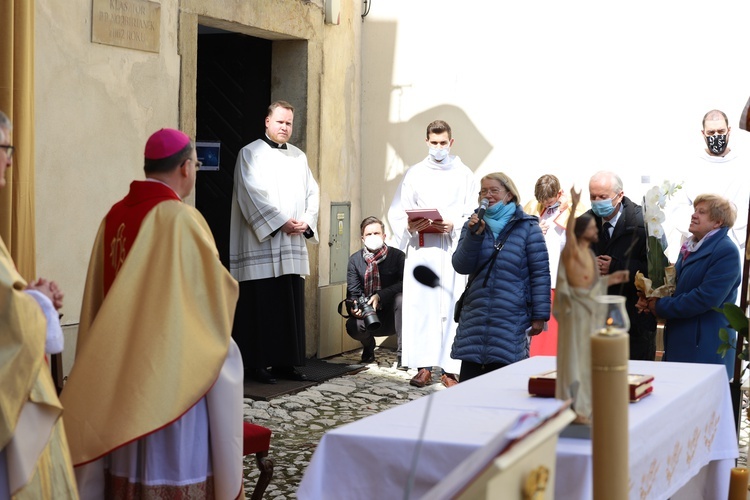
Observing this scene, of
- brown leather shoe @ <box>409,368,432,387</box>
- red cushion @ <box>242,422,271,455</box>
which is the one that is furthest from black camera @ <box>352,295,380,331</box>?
red cushion @ <box>242,422,271,455</box>

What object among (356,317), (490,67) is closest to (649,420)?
(356,317)

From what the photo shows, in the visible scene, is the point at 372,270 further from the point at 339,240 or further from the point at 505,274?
the point at 505,274

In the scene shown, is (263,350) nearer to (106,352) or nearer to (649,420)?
(106,352)

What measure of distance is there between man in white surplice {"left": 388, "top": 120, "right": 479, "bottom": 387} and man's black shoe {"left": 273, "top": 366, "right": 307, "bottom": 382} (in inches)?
35.6

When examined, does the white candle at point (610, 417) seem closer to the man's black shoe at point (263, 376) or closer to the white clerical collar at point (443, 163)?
the man's black shoe at point (263, 376)

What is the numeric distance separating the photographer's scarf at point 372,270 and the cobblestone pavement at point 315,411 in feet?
2.26

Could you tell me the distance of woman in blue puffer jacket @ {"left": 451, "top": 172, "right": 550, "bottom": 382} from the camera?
19.5ft

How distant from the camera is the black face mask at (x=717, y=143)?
8.66m

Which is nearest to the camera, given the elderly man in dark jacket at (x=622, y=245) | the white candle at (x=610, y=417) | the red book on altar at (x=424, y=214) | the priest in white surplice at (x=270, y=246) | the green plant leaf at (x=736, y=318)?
the white candle at (x=610, y=417)

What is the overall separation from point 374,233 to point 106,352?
211 inches

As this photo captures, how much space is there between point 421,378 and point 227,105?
3.05 meters

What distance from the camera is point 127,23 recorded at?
7453 millimetres

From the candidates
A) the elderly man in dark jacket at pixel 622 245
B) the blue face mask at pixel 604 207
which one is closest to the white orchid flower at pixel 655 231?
the elderly man in dark jacket at pixel 622 245

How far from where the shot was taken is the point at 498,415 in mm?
3406
